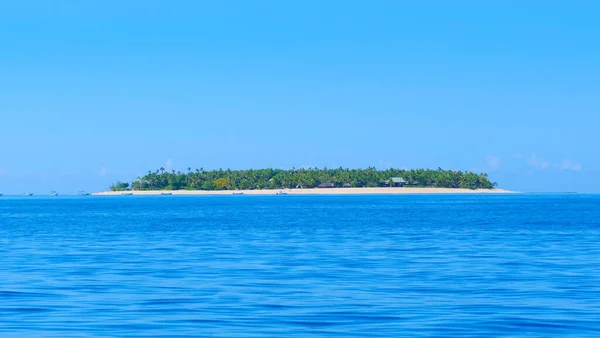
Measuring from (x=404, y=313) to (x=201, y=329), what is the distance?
16.1 ft

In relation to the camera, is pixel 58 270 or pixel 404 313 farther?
pixel 58 270

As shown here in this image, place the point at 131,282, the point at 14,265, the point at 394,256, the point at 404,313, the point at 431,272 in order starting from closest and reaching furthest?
1. the point at 404,313
2. the point at 131,282
3. the point at 431,272
4. the point at 14,265
5. the point at 394,256

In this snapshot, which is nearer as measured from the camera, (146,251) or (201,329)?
(201,329)

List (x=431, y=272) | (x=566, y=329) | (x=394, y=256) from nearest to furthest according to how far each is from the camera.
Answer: (x=566, y=329), (x=431, y=272), (x=394, y=256)

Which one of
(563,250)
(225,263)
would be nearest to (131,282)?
(225,263)

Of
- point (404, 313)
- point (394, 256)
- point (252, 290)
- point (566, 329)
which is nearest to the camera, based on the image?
point (566, 329)

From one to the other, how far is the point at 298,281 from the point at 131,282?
512cm

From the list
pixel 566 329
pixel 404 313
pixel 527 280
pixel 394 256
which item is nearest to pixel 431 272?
pixel 527 280

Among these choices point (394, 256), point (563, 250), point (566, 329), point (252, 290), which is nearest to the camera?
point (566, 329)

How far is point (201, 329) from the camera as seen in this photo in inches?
731

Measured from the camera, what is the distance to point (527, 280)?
27.1 metres

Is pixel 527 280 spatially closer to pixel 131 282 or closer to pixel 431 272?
pixel 431 272

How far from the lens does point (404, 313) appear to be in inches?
805

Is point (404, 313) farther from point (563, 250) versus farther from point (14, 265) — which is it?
point (563, 250)
